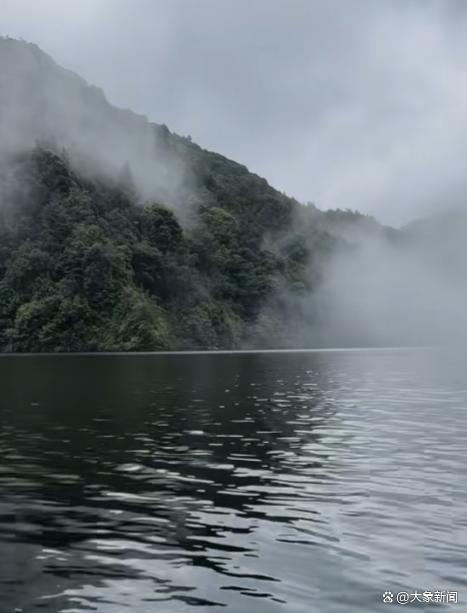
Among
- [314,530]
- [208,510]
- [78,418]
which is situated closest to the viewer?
[314,530]

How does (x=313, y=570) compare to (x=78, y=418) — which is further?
(x=78, y=418)

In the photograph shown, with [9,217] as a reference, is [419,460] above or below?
below

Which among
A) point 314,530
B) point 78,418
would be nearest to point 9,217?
point 78,418

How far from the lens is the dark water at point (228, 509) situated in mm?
15648

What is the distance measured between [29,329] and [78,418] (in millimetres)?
135235

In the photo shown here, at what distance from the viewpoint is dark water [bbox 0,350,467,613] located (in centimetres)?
1565

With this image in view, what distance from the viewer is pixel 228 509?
2228 centimetres

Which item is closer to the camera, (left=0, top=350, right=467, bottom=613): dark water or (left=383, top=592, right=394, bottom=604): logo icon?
(left=383, top=592, right=394, bottom=604): logo icon

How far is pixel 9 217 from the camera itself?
19875 centimetres

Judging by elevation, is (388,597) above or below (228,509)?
above

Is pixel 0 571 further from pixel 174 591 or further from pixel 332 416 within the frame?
pixel 332 416

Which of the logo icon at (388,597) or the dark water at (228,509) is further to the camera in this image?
the dark water at (228,509)

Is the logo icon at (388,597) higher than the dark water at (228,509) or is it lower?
higher

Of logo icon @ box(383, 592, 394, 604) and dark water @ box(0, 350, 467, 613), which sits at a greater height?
logo icon @ box(383, 592, 394, 604)
